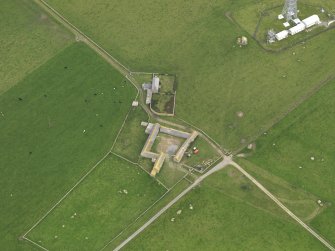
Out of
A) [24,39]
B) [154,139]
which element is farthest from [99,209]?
[24,39]

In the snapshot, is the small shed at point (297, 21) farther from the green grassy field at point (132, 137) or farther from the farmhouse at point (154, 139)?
the green grassy field at point (132, 137)

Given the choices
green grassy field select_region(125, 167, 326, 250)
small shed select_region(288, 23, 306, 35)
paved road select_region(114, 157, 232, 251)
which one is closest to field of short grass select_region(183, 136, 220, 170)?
paved road select_region(114, 157, 232, 251)

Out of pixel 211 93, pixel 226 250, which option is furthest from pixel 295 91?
pixel 226 250

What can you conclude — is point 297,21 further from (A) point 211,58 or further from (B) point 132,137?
(B) point 132,137

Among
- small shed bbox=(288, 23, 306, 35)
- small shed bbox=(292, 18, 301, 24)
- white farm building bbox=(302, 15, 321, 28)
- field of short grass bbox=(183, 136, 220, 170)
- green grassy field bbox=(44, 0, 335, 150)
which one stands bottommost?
field of short grass bbox=(183, 136, 220, 170)

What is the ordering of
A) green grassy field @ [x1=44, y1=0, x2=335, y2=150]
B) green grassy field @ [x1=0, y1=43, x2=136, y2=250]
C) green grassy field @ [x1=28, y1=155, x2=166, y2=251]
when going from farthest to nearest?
green grassy field @ [x1=44, y1=0, x2=335, y2=150]
green grassy field @ [x1=0, y1=43, x2=136, y2=250]
green grassy field @ [x1=28, y1=155, x2=166, y2=251]

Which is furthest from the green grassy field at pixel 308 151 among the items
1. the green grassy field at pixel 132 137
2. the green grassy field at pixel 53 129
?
the green grassy field at pixel 53 129

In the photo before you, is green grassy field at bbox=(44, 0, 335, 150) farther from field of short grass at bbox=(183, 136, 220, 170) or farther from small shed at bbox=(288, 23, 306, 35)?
small shed at bbox=(288, 23, 306, 35)
